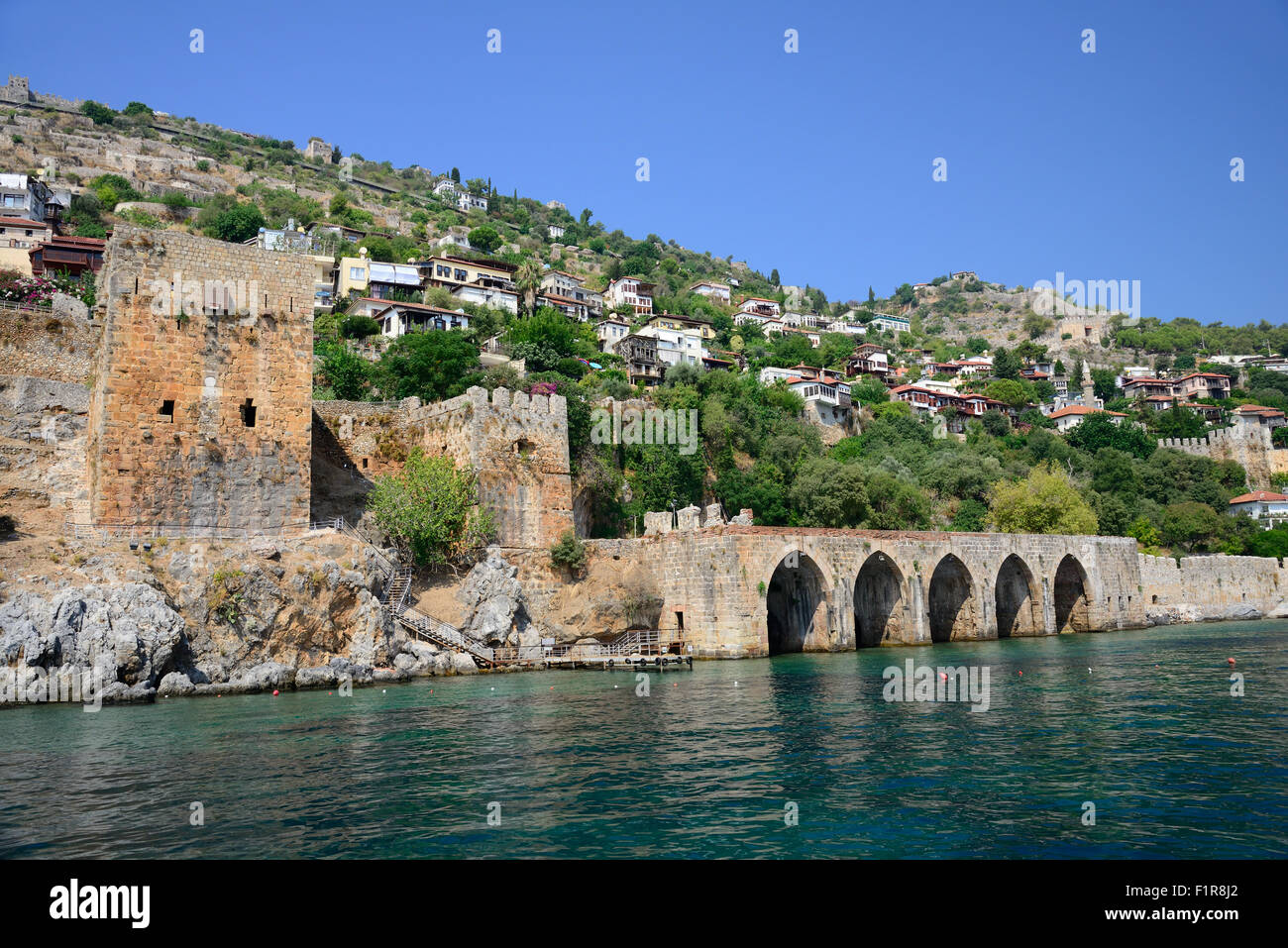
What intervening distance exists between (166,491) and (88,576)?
15.3ft

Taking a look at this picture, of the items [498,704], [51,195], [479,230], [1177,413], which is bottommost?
[498,704]

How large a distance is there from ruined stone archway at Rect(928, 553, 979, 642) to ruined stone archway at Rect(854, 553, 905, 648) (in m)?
3.74

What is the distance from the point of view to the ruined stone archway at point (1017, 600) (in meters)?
44.8

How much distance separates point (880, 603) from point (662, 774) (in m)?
27.9

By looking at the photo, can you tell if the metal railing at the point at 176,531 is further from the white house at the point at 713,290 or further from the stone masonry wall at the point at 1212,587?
the white house at the point at 713,290

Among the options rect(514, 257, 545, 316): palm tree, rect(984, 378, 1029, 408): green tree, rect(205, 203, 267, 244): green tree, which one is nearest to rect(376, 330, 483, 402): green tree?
rect(514, 257, 545, 316): palm tree

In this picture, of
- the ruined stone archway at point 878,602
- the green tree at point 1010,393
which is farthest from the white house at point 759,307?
the ruined stone archway at point 878,602

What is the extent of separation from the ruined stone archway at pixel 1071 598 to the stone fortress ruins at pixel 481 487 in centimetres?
11

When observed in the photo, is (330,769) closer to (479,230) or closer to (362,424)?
(362,424)

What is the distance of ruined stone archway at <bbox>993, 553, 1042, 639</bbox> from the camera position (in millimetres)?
44844

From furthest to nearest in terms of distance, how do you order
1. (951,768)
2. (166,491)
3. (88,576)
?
(166,491) → (88,576) → (951,768)

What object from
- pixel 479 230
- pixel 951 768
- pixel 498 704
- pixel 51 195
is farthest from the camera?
pixel 479 230

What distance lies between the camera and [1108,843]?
31.8 ft
